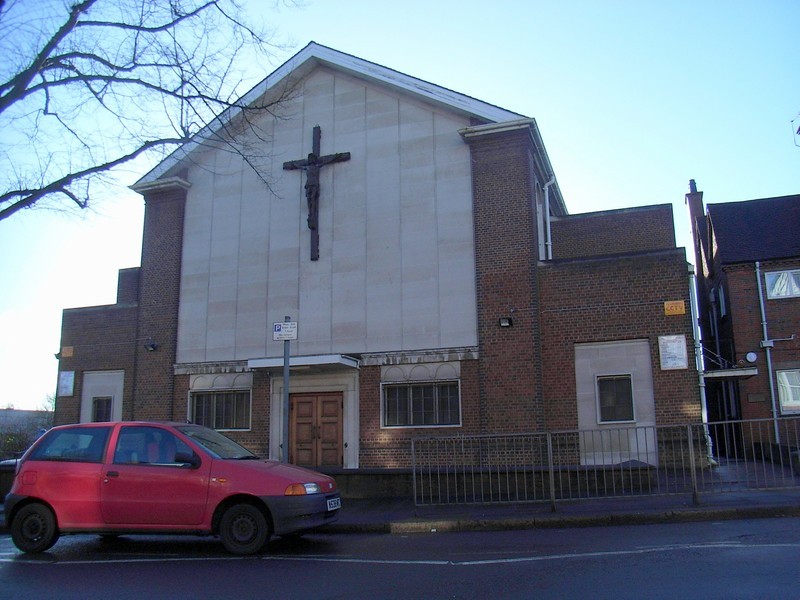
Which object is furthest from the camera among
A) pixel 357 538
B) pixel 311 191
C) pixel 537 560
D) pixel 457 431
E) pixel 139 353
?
pixel 139 353

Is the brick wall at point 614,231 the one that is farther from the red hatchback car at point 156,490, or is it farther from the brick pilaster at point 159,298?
the red hatchback car at point 156,490

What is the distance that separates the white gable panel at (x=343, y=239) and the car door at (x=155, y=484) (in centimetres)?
825

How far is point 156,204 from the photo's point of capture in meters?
20.2

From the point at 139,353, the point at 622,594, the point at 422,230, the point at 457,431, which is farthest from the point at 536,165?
the point at 622,594

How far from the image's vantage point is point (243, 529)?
866cm

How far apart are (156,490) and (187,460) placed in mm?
548

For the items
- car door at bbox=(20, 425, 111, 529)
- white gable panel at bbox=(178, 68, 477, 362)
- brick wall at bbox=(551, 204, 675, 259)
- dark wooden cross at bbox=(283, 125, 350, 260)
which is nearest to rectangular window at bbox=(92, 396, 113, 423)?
white gable panel at bbox=(178, 68, 477, 362)

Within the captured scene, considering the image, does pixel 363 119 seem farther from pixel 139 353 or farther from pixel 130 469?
pixel 130 469

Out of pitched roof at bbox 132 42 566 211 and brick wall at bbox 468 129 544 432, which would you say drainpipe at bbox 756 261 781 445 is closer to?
pitched roof at bbox 132 42 566 211

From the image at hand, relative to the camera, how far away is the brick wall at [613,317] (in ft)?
49.8

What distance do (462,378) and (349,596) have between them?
10.3 m

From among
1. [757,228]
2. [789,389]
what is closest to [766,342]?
[789,389]

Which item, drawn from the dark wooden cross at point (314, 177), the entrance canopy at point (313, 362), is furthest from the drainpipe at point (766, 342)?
the dark wooden cross at point (314, 177)

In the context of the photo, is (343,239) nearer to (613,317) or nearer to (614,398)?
(613,317)
